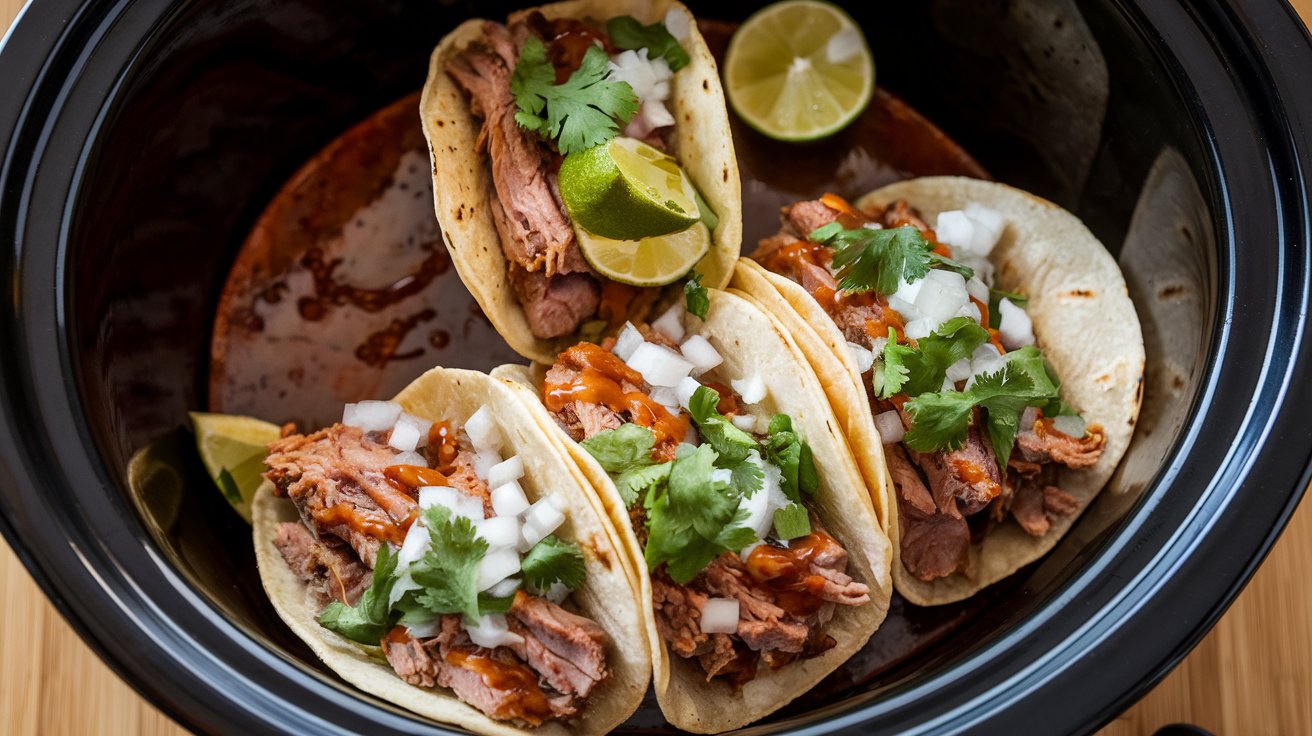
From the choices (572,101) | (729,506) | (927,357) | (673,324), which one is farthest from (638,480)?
(572,101)

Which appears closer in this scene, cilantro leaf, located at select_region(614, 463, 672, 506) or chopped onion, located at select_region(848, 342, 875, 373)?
cilantro leaf, located at select_region(614, 463, 672, 506)

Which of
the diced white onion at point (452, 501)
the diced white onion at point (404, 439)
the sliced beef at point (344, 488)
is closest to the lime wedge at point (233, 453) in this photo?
the sliced beef at point (344, 488)

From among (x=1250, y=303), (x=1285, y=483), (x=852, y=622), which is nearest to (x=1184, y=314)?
(x=1250, y=303)

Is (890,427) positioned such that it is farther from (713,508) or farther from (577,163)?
(577,163)

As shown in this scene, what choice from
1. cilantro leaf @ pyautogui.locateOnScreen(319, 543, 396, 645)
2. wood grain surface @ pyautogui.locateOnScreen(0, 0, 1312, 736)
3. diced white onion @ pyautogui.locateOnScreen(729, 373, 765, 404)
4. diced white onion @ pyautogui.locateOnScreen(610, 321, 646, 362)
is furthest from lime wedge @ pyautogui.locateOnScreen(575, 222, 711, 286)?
wood grain surface @ pyautogui.locateOnScreen(0, 0, 1312, 736)

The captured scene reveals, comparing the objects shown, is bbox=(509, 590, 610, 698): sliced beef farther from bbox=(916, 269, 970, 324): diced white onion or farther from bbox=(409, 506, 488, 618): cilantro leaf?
bbox=(916, 269, 970, 324): diced white onion

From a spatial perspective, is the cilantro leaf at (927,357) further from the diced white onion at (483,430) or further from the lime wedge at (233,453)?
the lime wedge at (233,453)
